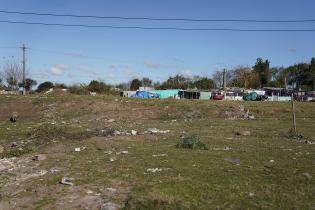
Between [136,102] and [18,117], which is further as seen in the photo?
[136,102]

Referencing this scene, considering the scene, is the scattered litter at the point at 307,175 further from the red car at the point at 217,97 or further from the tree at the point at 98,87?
the tree at the point at 98,87

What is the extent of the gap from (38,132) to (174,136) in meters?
6.50

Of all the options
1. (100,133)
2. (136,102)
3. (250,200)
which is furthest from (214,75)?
(250,200)

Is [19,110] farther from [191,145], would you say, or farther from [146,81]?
[146,81]

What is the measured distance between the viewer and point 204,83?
137m

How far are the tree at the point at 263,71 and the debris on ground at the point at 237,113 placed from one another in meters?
106

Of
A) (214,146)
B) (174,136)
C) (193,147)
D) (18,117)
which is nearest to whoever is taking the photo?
(193,147)

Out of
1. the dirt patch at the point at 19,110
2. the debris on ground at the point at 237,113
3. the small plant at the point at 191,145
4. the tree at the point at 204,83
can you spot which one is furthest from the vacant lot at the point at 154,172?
the tree at the point at 204,83

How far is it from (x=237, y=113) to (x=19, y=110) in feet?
57.3

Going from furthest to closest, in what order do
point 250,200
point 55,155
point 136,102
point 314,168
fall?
point 136,102 < point 55,155 < point 314,168 < point 250,200

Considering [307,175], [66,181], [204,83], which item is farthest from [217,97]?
[66,181]

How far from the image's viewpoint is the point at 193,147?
16.2 m

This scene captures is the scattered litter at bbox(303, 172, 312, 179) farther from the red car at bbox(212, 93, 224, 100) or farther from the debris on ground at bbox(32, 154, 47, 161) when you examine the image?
the red car at bbox(212, 93, 224, 100)

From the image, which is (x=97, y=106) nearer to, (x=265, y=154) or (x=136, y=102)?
(x=136, y=102)
